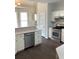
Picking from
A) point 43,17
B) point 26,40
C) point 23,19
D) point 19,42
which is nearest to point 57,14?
point 43,17

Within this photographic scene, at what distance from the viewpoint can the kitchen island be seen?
17.1 ft

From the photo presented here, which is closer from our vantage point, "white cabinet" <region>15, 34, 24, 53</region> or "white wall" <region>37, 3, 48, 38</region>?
"white cabinet" <region>15, 34, 24, 53</region>

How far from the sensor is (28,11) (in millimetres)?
6559

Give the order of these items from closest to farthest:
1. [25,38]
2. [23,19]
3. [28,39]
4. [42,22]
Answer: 1. [25,38]
2. [28,39]
3. [23,19]
4. [42,22]

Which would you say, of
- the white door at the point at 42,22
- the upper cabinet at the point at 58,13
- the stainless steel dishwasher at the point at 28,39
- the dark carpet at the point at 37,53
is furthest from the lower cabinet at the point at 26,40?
the white door at the point at 42,22

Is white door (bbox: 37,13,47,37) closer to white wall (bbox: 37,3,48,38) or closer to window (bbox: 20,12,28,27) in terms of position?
white wall (bbox: 37,3,48,38)

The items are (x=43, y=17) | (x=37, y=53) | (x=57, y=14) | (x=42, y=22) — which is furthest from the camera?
(x=42, y=22)

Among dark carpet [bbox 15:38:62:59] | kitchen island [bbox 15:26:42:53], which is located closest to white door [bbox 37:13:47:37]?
kitchen island [bbox 15:26:42:53]

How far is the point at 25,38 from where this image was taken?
5.77 meters

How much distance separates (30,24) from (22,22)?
72 centimetres

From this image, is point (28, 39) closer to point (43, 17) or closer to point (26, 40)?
point (26, 40)

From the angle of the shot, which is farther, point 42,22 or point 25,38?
point 42,22
